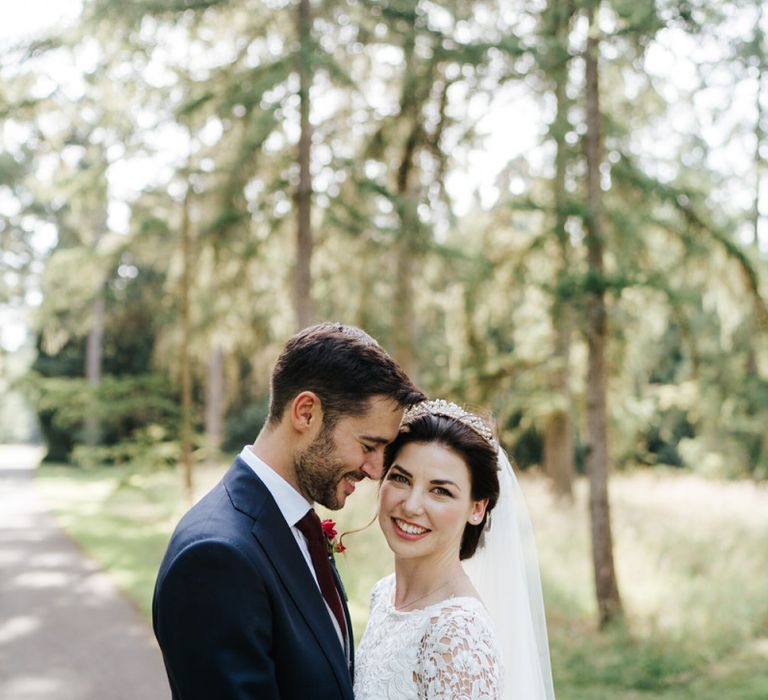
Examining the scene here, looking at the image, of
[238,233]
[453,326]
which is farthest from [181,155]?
[453,326]

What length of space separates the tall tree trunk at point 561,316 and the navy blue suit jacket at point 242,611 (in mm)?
6416

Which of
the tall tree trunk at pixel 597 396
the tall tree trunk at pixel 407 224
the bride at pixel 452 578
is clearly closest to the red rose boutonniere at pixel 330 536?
the bride at pixel 452 578

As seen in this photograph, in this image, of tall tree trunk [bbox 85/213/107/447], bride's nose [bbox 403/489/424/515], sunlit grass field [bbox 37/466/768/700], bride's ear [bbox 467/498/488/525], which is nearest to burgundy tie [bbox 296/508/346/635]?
bride's nose [bbox 403/489/424/515]

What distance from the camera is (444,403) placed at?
3.14 metres

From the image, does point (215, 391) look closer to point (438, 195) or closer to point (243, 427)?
point (243, 427)

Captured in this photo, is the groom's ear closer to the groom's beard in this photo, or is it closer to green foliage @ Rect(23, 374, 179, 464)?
the groom's beard

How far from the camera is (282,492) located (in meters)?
2.37

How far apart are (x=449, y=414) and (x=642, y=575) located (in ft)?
26.8

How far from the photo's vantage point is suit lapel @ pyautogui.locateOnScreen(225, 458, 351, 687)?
2.17 metres

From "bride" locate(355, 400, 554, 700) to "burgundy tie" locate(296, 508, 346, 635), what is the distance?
0.39 metres

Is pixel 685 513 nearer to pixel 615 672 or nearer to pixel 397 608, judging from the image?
pixel 615 672

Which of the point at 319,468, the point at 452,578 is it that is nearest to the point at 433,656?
the point at 452,578

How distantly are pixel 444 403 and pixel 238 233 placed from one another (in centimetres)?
983

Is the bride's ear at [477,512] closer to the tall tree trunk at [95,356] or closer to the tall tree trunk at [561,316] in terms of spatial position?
the tall tree trunk at [561,316]
